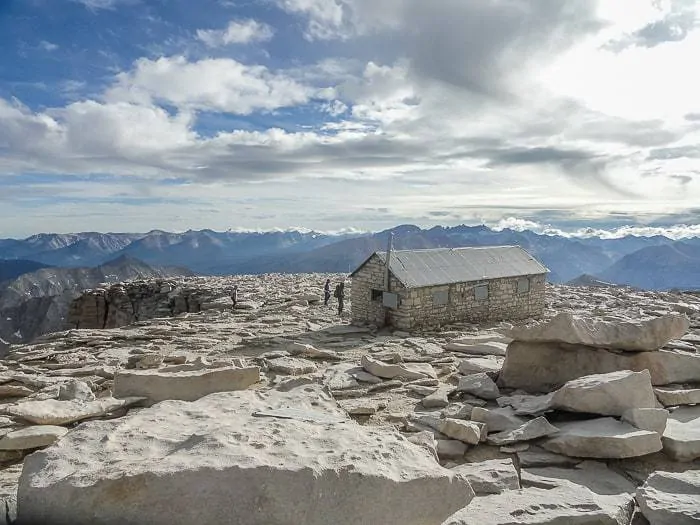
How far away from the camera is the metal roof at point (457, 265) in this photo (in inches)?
781

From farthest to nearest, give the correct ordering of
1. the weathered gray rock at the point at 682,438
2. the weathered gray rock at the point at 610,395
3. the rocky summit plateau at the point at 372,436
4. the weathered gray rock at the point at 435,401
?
the weathered gray rock at the point at 435,401, the weathered gray rock at the point at 610,395, the weathered gray rock at the point at 682,438, the rocky summit plateau at the point at 372,436

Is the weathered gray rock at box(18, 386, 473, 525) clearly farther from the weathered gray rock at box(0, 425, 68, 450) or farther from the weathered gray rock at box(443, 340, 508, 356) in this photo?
the weathered gray rock at box(443, 340, 508, 356)

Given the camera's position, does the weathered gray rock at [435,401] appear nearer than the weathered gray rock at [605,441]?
No

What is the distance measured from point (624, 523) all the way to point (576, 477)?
143 centimetres

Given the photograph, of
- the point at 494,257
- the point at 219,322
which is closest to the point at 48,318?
the point at 219,322

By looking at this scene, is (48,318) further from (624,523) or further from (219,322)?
(624,523)

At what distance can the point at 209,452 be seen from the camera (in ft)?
15.3

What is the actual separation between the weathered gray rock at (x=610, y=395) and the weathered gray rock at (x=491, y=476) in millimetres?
1935

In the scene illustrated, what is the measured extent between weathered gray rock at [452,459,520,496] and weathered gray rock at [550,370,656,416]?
6.35 feet

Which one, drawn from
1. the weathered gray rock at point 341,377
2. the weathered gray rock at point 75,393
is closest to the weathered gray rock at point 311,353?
the weathered gray rock at point 341,377

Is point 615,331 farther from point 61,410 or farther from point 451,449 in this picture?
point 61,410

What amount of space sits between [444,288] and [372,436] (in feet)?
49.8

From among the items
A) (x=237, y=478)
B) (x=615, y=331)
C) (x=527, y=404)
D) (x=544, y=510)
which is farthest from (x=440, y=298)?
(x=237, y=478)

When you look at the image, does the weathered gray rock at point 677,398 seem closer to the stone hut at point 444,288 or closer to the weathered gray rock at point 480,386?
the weathered gray rock at point 480,386
